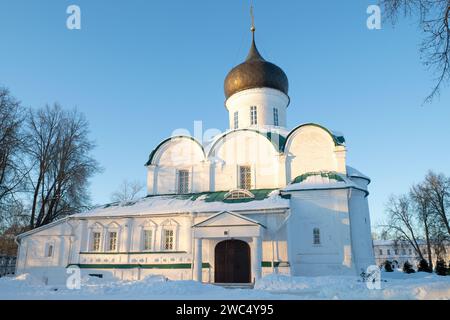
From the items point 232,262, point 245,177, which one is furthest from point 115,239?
point 245,177

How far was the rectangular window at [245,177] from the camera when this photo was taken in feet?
62.0

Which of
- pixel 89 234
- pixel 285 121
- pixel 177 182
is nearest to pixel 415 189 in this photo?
pixel 285 121

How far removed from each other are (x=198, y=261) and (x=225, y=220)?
2.11 m

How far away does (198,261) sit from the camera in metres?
14.8

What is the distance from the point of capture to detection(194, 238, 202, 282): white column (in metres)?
14.7

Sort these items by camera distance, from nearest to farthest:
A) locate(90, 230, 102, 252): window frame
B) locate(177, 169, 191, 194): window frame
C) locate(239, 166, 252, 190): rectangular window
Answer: locate(90, 230, 102, 252): window frame → locate(239, 166, 252, 190): rectangular window → locate(177, 169, 191, 194): window frame

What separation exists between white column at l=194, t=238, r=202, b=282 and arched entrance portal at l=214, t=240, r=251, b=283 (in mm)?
1081

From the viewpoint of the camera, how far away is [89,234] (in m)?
17.8

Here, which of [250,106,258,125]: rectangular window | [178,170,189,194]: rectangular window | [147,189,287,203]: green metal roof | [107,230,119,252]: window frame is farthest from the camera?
[250,106,258,125]: rectangular window

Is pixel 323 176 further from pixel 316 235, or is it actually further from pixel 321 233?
pixel 316 235

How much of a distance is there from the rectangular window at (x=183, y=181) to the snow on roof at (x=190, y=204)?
99 centimetres

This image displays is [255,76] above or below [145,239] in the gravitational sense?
above

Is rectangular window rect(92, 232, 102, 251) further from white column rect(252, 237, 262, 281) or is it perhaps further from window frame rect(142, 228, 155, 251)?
white column rect(252, 237, 262, 281)

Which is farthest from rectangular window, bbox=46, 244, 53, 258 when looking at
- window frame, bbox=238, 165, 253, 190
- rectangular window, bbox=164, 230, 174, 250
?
window frame, bbox=238, 165, 253, 190
